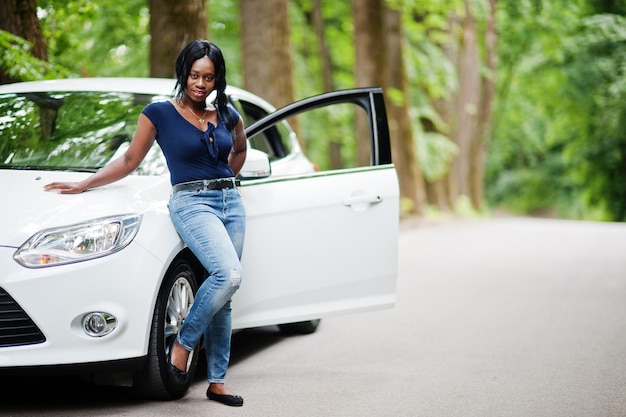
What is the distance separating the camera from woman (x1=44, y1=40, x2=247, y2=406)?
5.30 m

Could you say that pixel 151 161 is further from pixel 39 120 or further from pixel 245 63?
pixel 245 63

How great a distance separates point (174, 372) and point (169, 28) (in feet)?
19.5

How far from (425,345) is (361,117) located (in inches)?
541

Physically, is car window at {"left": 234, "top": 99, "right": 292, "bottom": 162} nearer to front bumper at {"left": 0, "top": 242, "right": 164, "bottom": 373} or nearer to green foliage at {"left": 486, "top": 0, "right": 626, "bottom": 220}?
front bumper at {"left": 0, "top": 242, "right": 164, "bottom": 373}

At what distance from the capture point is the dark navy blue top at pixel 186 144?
532 cm

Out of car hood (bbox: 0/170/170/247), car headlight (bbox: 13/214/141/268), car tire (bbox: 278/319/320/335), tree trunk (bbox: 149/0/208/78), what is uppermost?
tree trunk (bbox: 149/0/208/78)

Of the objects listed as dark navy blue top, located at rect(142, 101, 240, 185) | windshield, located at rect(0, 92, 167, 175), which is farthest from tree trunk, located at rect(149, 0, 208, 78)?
dark navy blue top, located at rect(142, 101, 240, 185)

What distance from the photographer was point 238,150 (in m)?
5.77

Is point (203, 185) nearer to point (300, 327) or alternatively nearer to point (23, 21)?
point (300, 327)

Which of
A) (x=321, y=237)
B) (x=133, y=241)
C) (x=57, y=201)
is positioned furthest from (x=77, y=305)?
(x=321, y=237)

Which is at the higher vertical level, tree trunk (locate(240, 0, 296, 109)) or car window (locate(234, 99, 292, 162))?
tree trunk (locate(240, 0, 296, 109))

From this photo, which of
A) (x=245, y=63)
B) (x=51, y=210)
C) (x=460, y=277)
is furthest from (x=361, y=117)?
(x=51, y=210)

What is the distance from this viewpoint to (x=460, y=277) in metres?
11.9

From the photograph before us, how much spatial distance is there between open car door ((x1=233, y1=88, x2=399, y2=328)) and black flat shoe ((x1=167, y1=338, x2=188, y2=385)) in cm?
65
